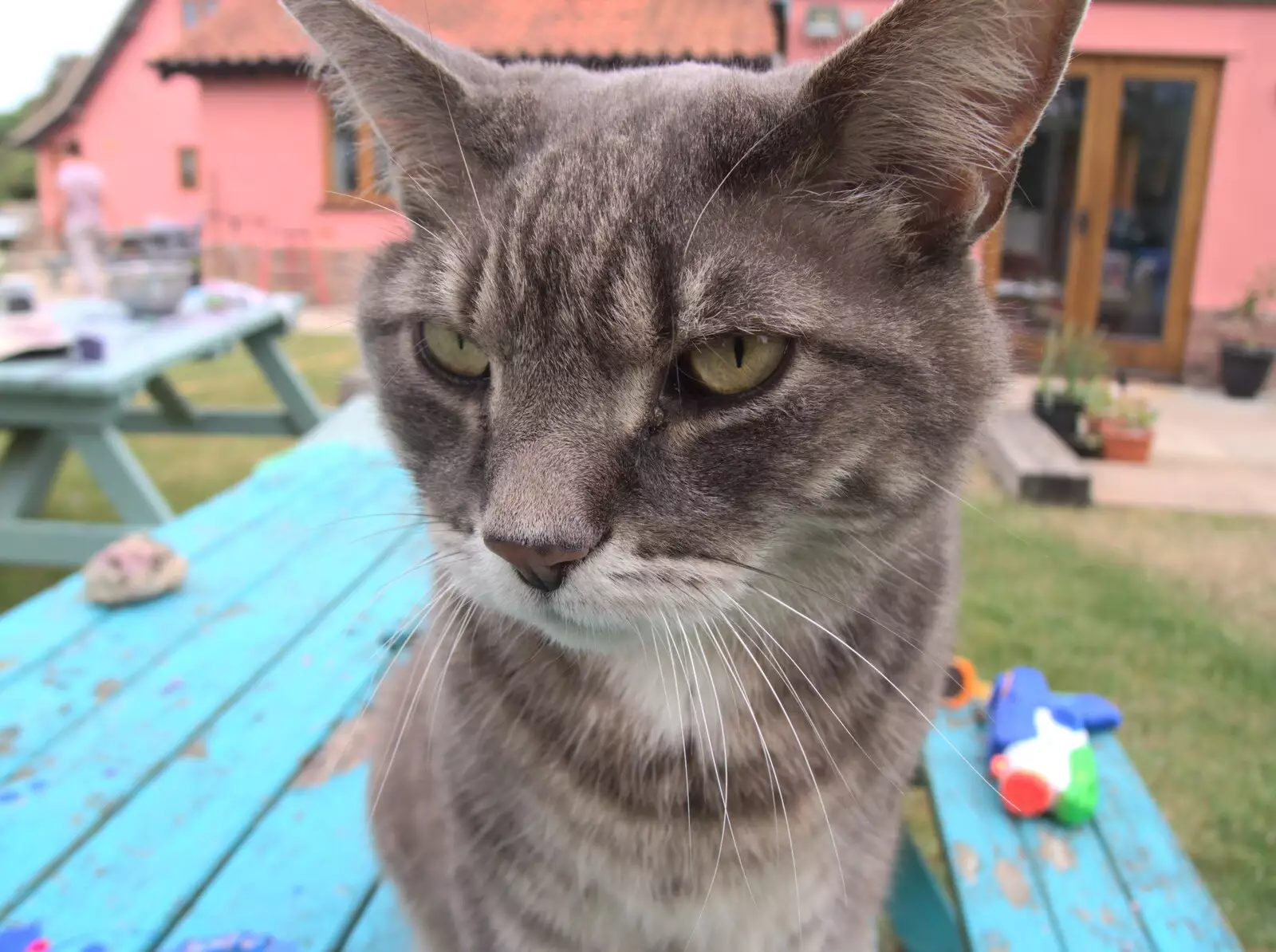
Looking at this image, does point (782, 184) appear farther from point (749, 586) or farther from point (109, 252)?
point (109, 252)

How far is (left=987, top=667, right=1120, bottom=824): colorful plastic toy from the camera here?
5.27 ft

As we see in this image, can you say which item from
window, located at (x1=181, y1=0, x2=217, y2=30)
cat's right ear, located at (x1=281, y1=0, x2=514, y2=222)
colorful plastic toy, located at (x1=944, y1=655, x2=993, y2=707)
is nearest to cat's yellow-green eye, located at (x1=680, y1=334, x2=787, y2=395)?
cat's right ear, located at (x1=281, y1=0, x2=514, y2=222)

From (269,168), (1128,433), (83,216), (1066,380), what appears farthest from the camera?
(269,168)

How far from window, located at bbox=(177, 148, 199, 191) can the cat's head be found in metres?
17.7

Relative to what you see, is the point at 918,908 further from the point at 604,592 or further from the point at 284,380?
the point at 284,380

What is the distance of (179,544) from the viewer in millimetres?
2537

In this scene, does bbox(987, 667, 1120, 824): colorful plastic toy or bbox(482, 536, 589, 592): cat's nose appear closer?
bbox(482, 536, 589, 592): cat's nose

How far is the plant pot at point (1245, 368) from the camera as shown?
22.0ft

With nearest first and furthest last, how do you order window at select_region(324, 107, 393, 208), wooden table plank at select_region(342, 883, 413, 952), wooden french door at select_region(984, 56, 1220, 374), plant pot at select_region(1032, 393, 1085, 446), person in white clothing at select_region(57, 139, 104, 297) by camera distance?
window at select_region(324, 107, 393, 208) < wooden table plank at select_region(342, 883, 413, 952) < plant pot at select_region(1032, 393, 1085, 446) < wooden french door at select_region(984, 56, 1220, 374) < person in white clothing at select_region(57, 139, 104, 297)

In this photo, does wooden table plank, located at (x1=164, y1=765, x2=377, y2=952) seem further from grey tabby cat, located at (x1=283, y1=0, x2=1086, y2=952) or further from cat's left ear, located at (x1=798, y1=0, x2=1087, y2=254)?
cat's left ear, located at (x1=798, y1=0, x2=1087, y2=254)

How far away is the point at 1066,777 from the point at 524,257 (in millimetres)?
1335

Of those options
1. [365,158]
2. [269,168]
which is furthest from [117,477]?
[269,168]

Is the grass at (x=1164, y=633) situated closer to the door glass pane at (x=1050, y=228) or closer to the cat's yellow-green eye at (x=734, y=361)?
the cat's yellow-green eye at (x=734, y=361)

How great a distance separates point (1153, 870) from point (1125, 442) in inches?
160
